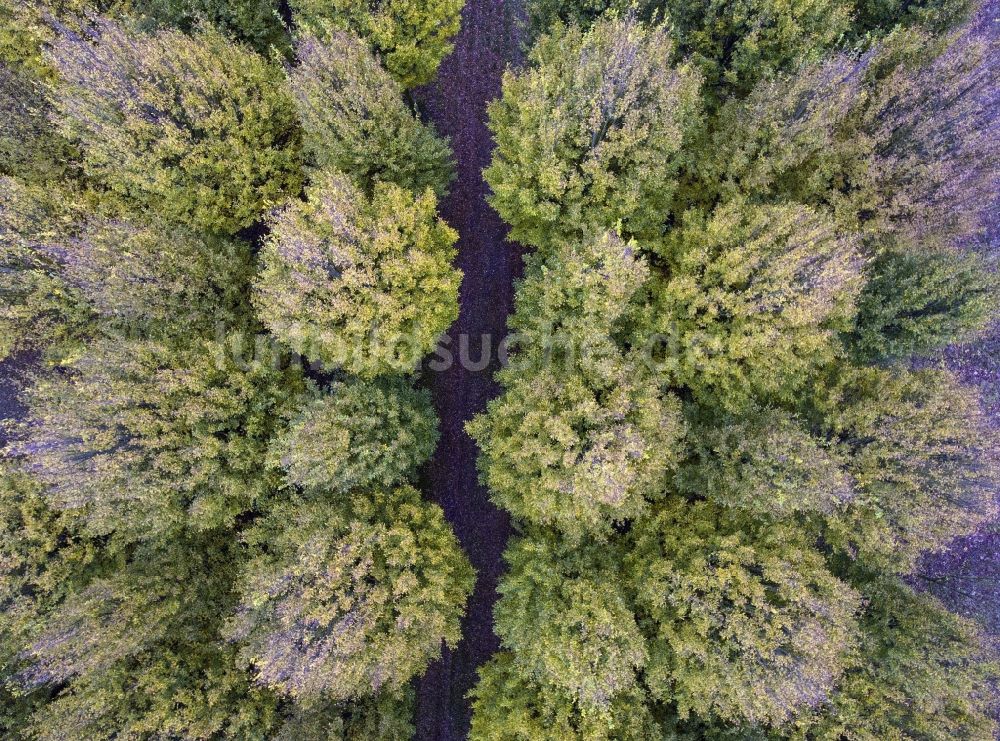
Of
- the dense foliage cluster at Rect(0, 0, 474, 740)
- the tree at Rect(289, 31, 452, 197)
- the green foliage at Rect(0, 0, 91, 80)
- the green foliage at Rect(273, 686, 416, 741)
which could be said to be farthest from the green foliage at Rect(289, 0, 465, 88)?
the green foliage at Rect(273, 686, 416, 741)

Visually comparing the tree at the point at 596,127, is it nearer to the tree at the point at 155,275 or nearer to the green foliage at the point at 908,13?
the green foliage at the point at 908,13

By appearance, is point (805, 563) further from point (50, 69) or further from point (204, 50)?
point (50, 69)

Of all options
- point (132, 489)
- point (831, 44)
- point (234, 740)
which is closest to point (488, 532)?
point (234, 740)

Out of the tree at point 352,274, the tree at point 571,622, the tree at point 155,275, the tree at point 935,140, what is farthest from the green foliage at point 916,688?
the tree at point 155,275

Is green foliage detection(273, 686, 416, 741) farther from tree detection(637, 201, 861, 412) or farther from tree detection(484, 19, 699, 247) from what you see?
tree detection(484, 19, 699, 247)

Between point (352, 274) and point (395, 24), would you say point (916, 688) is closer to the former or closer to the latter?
point (352, 274)
